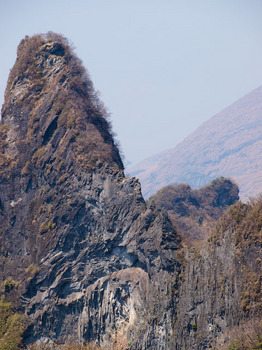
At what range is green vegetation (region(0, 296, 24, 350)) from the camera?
59.4 metres

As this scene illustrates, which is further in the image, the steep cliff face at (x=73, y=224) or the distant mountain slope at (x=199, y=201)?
the distant mountain slope at (x=199, y=201)

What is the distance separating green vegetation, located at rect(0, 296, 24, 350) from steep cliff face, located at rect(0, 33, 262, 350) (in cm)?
53

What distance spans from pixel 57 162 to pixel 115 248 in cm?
1352

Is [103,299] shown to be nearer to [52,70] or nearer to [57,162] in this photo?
[57,162]

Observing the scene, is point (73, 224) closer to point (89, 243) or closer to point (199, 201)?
point (89, 243)

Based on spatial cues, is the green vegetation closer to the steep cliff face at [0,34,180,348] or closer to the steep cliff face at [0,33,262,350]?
the steep cliff face at [0,33,262,350]

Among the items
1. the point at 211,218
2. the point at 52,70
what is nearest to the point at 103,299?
the point at 52,70

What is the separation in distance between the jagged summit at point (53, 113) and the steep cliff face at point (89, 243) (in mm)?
158

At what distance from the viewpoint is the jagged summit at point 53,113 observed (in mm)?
64875

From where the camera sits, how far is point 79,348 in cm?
5706

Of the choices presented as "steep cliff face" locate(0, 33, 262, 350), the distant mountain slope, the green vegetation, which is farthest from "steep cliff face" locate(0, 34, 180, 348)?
the distant mountain slope

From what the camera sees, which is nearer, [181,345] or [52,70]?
[181,345]

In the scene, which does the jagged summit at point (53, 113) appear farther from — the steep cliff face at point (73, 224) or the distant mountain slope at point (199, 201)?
the distant mountain slope at point (199, 201)

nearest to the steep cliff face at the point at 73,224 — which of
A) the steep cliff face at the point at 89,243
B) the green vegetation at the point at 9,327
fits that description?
the steep cliff face at the point at 89,243
